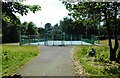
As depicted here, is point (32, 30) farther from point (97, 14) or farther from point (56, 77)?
point (56, 77)

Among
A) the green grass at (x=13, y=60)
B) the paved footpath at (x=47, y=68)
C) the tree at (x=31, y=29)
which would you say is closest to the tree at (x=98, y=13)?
the paved footpath at (x=47, y=68)

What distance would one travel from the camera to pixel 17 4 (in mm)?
9016

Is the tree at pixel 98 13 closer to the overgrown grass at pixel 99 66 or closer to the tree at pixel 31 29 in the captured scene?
the overgrown grass at pixel 99 66

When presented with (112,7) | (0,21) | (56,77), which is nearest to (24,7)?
(0,21)

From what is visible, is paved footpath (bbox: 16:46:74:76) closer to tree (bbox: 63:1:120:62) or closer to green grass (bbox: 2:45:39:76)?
green grass (bbox: 2:45:39:76)

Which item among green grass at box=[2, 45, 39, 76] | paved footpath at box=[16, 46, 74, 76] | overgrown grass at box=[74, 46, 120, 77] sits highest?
green grass at box=[2, 45, 39, 76]

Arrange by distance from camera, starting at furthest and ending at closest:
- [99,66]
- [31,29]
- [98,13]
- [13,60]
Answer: [31,29]
[98,13]
[13,60]
[99,66]

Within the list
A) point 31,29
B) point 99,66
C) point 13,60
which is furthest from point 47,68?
point 31,29

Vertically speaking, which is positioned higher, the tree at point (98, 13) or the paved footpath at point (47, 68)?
the tree at point (98, 13)

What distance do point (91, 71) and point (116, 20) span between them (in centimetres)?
946

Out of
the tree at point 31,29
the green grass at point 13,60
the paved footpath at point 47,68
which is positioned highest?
the tree at point 31,29

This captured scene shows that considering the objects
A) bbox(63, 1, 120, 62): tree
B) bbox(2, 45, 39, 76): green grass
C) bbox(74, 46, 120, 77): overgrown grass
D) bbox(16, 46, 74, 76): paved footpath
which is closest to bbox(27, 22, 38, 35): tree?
bbox(2, 45, 39, 76): green grass

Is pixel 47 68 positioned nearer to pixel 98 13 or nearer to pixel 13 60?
pixel 13 60

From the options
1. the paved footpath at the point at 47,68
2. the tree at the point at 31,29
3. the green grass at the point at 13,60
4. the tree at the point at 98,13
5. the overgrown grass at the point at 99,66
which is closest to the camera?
the paved footpath at the point at 47,68
